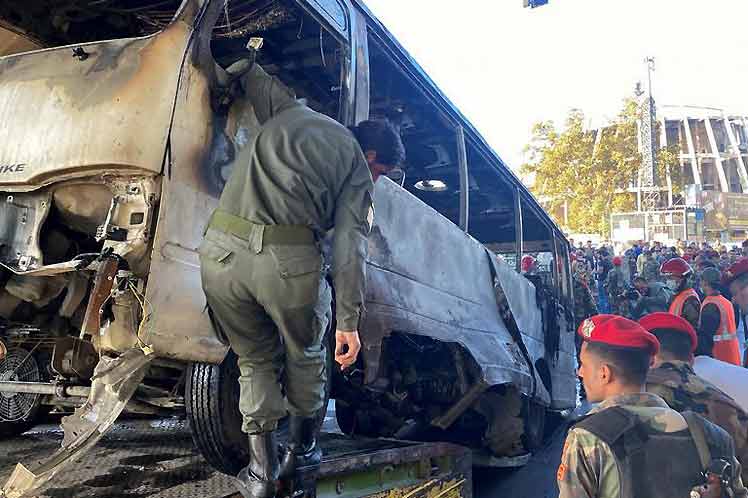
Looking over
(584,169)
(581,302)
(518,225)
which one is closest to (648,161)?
(584,169)

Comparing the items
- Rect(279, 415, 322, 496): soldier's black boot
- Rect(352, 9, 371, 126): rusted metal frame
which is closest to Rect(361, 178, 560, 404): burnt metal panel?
Rect(352, 9, 371, 126): rusted metal frame

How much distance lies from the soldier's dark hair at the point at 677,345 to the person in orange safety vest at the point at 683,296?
9.06 ft

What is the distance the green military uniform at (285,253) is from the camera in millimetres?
2283

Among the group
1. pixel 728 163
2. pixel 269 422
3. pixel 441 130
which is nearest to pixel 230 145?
pixel 269 422

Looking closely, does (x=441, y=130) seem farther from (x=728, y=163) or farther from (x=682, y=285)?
(x=728, y=163)

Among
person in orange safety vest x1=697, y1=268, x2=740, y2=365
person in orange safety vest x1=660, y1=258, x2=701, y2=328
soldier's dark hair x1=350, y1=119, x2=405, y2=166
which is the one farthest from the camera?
person in orange safety vest x1=660, y1=258, x2=701, y2=328

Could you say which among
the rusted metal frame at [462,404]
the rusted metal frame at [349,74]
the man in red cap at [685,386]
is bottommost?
the rusted metal frame at [462,404]

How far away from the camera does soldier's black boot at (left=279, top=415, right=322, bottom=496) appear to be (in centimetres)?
260

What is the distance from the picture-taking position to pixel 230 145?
A: 2.71 m

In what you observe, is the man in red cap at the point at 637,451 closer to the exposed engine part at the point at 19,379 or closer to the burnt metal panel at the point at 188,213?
the burnt metal panel at the point at 188,213

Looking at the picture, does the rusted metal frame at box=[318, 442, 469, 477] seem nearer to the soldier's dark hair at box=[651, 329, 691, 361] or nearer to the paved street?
the paved street

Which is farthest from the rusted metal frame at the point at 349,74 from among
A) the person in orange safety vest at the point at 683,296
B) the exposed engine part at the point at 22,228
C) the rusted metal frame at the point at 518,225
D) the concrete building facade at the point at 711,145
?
the concrete building facade at the point at 711,145

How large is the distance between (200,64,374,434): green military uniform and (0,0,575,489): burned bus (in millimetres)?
248

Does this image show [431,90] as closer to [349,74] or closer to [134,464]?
[349,74]
